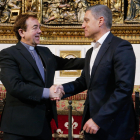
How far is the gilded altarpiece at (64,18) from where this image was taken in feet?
17.2

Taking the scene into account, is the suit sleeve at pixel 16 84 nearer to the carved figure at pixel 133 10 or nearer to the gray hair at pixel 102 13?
the gray hair at pixel 102 13

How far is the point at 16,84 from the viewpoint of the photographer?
2006 millimetres

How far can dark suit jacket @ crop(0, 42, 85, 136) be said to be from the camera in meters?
2.02

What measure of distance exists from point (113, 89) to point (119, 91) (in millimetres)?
158

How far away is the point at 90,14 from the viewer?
84.8 inches

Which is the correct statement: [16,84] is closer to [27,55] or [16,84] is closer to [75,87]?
[27,55]

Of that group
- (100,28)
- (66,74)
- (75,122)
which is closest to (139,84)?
(66,74)

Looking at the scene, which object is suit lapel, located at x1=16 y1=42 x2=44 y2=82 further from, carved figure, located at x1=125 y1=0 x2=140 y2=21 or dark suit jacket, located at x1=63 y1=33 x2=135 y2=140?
carved figure, located at x1=125 y1=0 x2=140 y2=21

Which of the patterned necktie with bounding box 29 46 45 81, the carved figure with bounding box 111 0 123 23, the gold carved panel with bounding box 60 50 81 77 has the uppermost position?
the carved figure with bounding box 111 0 123 23

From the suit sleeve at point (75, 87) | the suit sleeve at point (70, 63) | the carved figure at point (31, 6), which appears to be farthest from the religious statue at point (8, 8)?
the suit sleeve at point (75, 87)

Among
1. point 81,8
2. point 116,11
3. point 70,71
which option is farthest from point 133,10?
point 70,71

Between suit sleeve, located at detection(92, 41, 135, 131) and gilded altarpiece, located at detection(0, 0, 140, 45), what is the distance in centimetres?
352

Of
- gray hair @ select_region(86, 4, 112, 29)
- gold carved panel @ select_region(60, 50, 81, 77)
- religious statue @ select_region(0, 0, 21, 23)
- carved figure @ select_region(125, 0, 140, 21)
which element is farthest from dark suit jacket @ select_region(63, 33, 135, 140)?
religious statue @ select_region(0, 0, 21, 23)

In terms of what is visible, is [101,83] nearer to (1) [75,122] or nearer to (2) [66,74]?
(1) [75,122]
